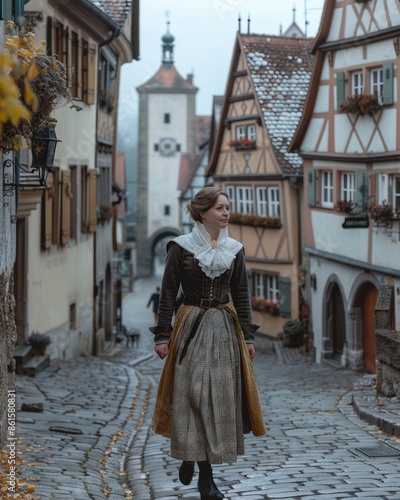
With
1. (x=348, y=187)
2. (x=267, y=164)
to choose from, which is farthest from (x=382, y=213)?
(x=267, y=164)

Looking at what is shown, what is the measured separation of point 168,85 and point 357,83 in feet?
193

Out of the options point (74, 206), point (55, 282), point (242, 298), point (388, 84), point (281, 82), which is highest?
point (281, 82)

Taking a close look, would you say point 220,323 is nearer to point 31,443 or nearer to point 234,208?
point 31,443

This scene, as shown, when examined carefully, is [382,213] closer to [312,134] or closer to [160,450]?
[312,134]

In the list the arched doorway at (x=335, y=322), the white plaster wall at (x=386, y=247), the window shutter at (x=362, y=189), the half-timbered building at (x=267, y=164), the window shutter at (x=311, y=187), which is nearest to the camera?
the white plaster wall at (x=386, y=247)

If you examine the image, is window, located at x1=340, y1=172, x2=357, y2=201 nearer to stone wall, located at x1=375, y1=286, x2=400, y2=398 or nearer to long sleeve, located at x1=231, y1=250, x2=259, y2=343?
stone wall, located at x1=375, y1=286, x2=400, y2=398

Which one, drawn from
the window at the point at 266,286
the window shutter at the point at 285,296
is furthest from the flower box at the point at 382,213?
the window at the point at 266,286

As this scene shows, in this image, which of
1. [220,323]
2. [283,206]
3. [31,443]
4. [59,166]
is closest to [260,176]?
[283,206]

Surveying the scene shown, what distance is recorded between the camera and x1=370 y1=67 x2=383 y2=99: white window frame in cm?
1958

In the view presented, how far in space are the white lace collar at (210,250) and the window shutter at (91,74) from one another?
15.4m

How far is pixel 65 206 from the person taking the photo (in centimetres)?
1878

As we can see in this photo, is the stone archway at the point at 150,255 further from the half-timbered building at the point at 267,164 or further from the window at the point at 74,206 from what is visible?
the window at the point at 74,206

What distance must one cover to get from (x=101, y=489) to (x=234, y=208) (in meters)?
24.2

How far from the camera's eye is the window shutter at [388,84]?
18.8 metres
